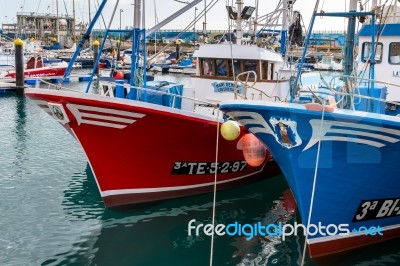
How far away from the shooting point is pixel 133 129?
31.8ft

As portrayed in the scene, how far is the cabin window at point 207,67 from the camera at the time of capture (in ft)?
41.9

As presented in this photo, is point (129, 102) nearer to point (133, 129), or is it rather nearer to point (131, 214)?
point (133, 129)

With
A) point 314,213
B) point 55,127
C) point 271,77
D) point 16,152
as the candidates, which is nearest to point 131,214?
point 314,213

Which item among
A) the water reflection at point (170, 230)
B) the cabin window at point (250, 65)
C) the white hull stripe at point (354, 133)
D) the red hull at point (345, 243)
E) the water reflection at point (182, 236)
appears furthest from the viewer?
the cabin window at point (250, 65)

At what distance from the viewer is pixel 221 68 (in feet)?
41.6

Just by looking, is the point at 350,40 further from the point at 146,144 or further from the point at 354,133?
the point at 146,144

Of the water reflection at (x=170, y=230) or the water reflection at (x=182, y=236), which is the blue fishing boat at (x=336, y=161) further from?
the water reflection at (x=170, y=230)

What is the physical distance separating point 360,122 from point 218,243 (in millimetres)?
3685

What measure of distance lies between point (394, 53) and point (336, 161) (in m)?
5.97

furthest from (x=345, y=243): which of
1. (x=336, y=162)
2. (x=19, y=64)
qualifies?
(x=19, y=64)

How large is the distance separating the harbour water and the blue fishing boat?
58 cm

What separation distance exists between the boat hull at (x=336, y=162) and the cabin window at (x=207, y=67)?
195 inches

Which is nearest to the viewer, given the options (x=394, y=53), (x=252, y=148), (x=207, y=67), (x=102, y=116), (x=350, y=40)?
(x=350, y=40)
